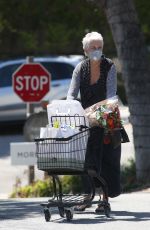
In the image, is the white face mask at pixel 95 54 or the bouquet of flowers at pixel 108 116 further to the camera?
the white face mask at pixel 95 54

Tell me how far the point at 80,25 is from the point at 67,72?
549cm

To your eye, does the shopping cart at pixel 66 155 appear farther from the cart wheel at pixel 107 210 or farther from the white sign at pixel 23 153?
the white sign at pixel 23 153

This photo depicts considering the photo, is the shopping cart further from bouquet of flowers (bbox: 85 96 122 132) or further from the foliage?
the foliage

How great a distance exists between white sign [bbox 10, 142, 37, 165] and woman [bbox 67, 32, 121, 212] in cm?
609

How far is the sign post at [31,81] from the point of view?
16.5m

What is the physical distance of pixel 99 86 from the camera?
899 cm

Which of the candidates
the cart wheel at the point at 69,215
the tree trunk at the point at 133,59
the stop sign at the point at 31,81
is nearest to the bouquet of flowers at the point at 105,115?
the cart wheel at the point at 69,215

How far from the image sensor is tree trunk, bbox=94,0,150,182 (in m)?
12.8

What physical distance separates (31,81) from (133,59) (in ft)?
13.0

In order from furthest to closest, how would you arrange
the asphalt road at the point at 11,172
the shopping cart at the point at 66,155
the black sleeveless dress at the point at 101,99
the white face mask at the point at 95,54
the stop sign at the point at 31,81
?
the asphalt road at the point at 11,172
the stop sign at the point at 31,81
the black sleeveless dress at the point at 101,99
the white face mask at the point at 95,54
the shopping cart at the point at 66,155

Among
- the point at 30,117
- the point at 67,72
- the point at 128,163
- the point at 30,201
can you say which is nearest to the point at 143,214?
the point at 30,201

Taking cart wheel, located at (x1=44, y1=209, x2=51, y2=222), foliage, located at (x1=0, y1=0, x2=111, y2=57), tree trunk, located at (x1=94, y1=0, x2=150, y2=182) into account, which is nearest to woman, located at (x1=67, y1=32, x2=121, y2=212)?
cart wheel, located at (x1=44, y1=209, x2=51, y2=222)

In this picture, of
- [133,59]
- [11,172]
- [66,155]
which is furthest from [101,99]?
[11,172]

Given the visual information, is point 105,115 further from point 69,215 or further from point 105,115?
point 69,215
